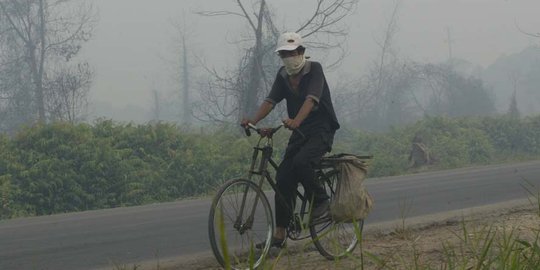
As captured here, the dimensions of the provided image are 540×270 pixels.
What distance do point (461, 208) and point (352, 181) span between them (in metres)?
4.41

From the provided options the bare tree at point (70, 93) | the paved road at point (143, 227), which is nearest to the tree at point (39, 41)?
the bare tree at point (70, 93)

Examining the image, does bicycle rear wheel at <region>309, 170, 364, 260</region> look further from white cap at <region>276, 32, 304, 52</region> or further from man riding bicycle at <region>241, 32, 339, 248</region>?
white cap at <region>276, 32, 304, 52</region>

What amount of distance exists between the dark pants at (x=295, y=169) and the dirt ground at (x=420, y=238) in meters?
0.40

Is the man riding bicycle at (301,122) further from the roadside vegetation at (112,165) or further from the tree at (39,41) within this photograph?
the tree at (39,41)

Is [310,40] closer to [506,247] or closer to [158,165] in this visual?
A: [158,165]

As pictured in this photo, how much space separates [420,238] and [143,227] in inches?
149

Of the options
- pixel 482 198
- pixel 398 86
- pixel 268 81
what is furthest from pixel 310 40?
pixel 398 86

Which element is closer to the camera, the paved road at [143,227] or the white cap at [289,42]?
the white cap at [289,42]

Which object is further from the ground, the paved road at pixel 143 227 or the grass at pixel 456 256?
the grass at pixel 456 256

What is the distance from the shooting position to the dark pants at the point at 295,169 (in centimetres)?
588

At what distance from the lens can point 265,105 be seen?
20.1 ft

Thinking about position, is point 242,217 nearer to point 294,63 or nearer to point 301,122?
point 301,122

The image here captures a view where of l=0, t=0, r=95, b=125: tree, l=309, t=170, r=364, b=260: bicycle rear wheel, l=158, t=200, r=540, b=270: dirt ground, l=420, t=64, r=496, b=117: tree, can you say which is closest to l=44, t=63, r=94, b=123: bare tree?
l=0, t=0, r=95, b=125: tree

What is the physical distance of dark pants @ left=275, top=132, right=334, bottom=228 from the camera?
5.88 meters
